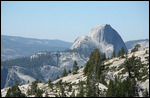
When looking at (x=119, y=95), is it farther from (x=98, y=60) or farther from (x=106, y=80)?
(x=98, y=60)

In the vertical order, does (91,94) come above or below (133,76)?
below

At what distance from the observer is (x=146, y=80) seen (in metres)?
97.8

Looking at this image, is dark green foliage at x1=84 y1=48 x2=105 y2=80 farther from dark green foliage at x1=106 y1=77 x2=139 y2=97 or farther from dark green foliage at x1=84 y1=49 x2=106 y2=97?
dark green foliage at x1=106 y1=77 x2=139 y2=97

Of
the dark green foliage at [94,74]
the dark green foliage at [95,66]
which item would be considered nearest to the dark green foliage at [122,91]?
the dark green foliage at [94,74]

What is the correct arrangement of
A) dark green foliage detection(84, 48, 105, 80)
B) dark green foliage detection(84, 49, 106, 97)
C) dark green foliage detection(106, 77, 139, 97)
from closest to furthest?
1. dark green foliage detection(106, 77, 139, 97)
2. dark green foliage detection(84, 49, 106, 97)
3. dark green foliage detection(84, 48, 105, 80)

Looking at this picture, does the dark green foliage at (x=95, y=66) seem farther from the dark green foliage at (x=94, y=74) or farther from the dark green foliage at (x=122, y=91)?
the dark green foliage at (x=122, y=91)

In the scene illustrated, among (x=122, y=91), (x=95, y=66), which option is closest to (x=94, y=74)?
(x=95, y=66)

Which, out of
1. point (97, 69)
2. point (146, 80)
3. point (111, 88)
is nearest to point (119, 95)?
point (111, 88)

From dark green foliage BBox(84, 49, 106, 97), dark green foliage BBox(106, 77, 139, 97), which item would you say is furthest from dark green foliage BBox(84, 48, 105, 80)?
dark green foliage BBox(106, 77, 139, 97)

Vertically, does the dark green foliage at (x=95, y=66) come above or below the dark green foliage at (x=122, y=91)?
above

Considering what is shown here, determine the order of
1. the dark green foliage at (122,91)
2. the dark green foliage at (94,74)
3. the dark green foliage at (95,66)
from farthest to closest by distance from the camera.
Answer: the dark green foliage at (95,66)
the dark green foliage at (94,74)
the dark green foliage at (122,91)

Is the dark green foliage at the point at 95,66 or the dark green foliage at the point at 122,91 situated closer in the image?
the dark green foliage at the point at 122,91

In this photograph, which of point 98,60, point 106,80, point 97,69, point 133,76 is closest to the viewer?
point 133,76

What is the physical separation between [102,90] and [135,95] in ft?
43.9
